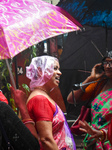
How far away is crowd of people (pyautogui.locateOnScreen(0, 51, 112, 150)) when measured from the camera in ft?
7.96

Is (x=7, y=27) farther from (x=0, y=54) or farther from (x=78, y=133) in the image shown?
(x=78, y=133)

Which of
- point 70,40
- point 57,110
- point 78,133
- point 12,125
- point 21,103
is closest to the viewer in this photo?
point 12,125

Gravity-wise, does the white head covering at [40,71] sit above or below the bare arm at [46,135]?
above

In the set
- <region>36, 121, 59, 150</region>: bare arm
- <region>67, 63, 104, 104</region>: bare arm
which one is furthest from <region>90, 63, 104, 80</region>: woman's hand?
<region>36, 121, 59, 150</region>: bare arm

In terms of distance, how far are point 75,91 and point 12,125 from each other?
165 cm

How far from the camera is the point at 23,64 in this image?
8.09 m

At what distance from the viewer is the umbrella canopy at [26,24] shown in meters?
2.32

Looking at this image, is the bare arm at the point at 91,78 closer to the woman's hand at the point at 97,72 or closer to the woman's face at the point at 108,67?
the woman's hand at the point at 97,72

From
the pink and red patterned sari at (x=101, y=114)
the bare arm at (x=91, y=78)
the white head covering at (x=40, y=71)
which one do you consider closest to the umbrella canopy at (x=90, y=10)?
the bare arm at (x=91, y=78)

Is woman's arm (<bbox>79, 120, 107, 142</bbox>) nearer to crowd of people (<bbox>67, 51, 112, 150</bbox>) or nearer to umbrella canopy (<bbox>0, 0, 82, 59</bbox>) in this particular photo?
crowd of people (<bbox>67, 51, 112, 150</bbox>)

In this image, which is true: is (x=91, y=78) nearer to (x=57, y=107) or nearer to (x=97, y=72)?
(x=97, y=72)

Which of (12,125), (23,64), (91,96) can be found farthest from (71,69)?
(23,64)

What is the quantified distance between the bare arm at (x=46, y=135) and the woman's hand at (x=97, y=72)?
1085 millimetres

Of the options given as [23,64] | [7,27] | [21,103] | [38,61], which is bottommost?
[23,64]
